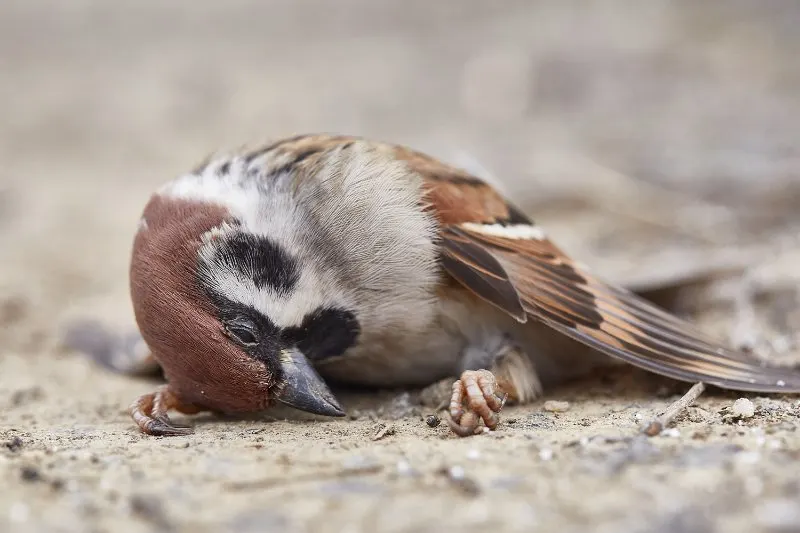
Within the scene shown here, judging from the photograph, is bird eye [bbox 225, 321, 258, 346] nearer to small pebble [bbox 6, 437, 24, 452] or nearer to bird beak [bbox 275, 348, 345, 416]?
bird beak [bbox 275, 348, 345, 416]

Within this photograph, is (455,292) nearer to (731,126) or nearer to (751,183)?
(751,183)

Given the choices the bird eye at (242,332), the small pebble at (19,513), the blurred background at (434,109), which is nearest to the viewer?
→ the small pebble at (19,513)

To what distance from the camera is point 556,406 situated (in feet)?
9.71

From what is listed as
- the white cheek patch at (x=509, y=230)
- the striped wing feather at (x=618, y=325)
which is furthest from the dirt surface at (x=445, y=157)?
the white cheek patch at (x=509, y=230)

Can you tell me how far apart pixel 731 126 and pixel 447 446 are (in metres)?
5.64

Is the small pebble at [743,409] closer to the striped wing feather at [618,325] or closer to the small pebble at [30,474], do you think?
the striped wing feather at [618,325]

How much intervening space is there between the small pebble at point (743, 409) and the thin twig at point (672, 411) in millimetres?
131

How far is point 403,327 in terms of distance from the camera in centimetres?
307

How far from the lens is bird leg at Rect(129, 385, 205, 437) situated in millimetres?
2785

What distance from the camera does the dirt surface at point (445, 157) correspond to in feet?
6.28

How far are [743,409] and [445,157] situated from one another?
3.89m

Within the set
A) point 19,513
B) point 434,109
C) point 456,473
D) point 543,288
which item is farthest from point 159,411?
point 434,109

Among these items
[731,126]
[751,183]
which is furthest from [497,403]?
[731,126]

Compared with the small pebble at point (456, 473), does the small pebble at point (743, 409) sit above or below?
above
